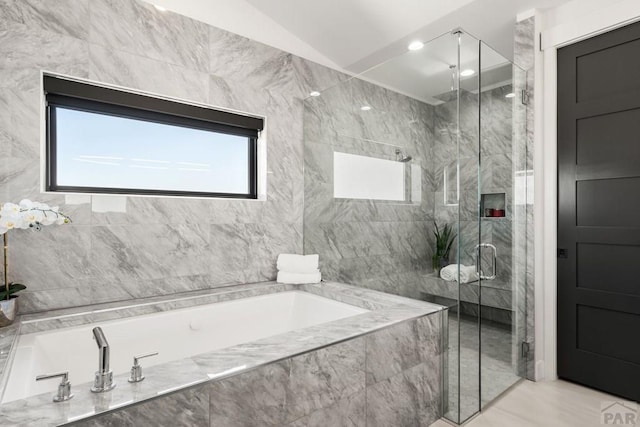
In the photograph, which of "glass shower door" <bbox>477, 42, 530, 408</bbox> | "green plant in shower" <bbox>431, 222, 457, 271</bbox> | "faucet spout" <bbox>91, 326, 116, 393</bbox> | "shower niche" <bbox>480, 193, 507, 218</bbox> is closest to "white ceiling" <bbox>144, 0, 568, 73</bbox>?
"glass shower door" <bbox>477, 42, 530, 408</bbox>

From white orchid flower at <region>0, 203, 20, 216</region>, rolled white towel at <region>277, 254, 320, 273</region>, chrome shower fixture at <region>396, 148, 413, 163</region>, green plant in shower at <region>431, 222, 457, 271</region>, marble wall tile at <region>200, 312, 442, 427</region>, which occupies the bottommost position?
marble wall tile at <region>200, 312, 442, 427</region>

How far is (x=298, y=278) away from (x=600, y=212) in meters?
2.11

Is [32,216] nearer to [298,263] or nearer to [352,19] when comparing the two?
[298,263]

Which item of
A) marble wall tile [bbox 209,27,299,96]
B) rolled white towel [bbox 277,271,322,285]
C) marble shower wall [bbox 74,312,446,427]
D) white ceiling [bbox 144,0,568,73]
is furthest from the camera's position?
rolled white towel [bbox 277,271,322,285]

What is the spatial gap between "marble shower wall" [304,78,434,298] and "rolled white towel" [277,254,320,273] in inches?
5.8

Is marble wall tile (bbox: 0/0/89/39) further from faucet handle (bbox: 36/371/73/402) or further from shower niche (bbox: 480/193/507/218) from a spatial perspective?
shower niche (bbox: 480/193/507/218)

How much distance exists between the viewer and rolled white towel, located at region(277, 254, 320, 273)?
2777mm

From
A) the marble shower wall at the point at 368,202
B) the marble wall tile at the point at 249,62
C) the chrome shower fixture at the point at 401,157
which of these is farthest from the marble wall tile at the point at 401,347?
the marble wall tile at the point at 249,62

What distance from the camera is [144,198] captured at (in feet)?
7.48

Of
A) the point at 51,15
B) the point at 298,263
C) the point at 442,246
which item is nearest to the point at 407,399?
the point at 442,246

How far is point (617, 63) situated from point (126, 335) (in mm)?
3384

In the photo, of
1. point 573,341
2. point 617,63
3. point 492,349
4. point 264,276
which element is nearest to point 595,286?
point 573,341

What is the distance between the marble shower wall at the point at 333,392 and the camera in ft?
3.72

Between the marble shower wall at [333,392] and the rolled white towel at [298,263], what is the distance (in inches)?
42.9
